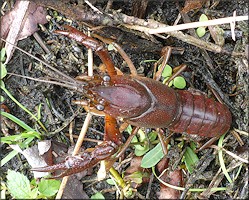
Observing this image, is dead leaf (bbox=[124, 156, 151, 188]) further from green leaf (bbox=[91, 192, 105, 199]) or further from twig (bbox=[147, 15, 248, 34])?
twig (bbox=[147, 15, 248, 34])

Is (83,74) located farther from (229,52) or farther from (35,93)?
(229,52)

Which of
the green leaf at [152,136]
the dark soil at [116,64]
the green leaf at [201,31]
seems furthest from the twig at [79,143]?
the green leaf at [201,31]

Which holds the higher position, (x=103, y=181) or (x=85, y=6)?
(x=85, y=6)

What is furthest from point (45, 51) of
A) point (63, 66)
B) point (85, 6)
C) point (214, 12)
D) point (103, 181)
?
point (214, 12)

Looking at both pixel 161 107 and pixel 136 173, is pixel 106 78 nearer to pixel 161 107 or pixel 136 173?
pixel 161 107

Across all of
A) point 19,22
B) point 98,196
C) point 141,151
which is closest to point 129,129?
point 141,151

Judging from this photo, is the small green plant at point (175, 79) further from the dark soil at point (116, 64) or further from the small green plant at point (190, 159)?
the small green plant at point (190, 159)

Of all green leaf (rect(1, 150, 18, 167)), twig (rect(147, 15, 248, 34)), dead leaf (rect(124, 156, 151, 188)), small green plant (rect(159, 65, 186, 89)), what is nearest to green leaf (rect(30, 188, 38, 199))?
green leaf (rect(1, 150, 18, 167))
